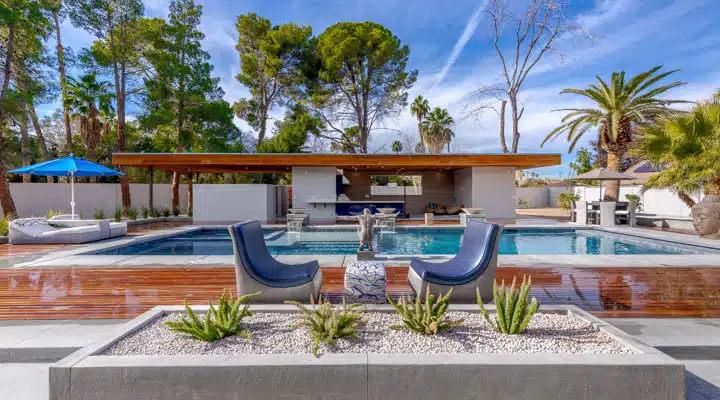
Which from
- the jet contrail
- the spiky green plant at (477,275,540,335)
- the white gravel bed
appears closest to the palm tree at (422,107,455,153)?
the jet contrail

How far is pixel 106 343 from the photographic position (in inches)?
89.4

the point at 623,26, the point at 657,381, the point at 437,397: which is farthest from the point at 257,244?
the point at 623,26

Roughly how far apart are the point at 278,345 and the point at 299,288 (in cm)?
84

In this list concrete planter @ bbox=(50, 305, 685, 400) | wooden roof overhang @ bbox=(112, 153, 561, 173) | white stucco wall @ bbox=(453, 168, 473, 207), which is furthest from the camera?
white stucco wall @ bbox=(453, 168, 473, 207)

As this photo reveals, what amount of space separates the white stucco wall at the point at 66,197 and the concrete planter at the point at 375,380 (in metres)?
16.3

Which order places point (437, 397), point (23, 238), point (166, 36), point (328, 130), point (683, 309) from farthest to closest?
point (328, 130) < point (166, 36) < point (23, 238) < point (683, 309) < point (437, 397)

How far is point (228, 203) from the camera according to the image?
14133 mm

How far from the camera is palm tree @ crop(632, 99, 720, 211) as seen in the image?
8.02 metres

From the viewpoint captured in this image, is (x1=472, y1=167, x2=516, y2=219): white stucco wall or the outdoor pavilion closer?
the outdoor pavilion

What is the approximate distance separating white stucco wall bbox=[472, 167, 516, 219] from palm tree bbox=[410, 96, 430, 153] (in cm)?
1178

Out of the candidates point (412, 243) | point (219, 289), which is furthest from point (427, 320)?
Answer: point (412, 243)

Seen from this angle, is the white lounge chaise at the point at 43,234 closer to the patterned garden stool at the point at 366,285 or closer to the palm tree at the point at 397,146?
the patterned garden stool at the point at 366,285

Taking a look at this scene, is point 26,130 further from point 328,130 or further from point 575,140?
point 575,140

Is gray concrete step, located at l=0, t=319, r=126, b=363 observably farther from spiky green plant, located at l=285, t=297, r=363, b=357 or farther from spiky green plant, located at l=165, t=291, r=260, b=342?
spiky green plant, located at l=285, t=297, r=363, b=357
